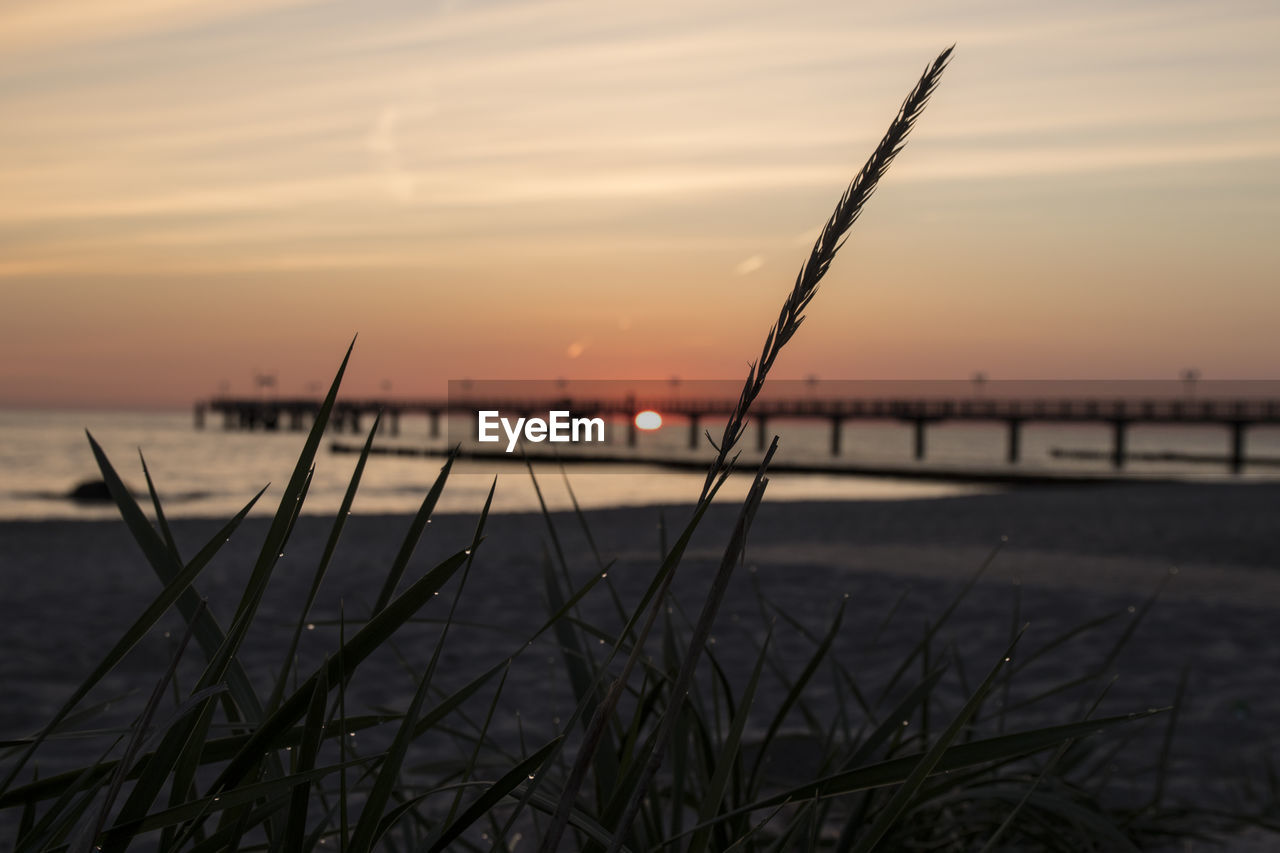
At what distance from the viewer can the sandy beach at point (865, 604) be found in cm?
501

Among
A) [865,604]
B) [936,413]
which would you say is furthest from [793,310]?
[936,413]

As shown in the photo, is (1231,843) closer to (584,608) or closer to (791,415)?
(584,608)

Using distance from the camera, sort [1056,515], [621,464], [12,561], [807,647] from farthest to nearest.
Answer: [621,464] → [1056,515] → [12,561] → [807,647]

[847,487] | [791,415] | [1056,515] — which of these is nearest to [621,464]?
[847,487]

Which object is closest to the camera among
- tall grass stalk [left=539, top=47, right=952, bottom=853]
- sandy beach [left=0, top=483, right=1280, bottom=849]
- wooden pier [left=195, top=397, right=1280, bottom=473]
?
tall grass stalk [left=539, top=47, right=952, bottom=853]

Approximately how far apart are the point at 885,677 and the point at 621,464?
147 feet

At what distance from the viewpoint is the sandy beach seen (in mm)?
5008

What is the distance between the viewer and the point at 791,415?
72.7 metres

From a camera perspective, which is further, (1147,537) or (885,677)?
(1147,537)

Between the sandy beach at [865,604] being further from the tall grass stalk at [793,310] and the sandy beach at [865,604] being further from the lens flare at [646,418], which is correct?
the lens flare at [646,418]

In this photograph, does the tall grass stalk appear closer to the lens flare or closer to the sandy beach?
the sandy beach

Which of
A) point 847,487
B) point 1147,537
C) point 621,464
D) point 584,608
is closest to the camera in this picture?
point 584,608

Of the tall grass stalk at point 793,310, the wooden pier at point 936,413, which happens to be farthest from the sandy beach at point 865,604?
the wooden pier at point 936,413

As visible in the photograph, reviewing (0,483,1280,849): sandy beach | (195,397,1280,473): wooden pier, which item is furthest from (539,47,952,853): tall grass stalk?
(195,397,1280,473): wooden pier
